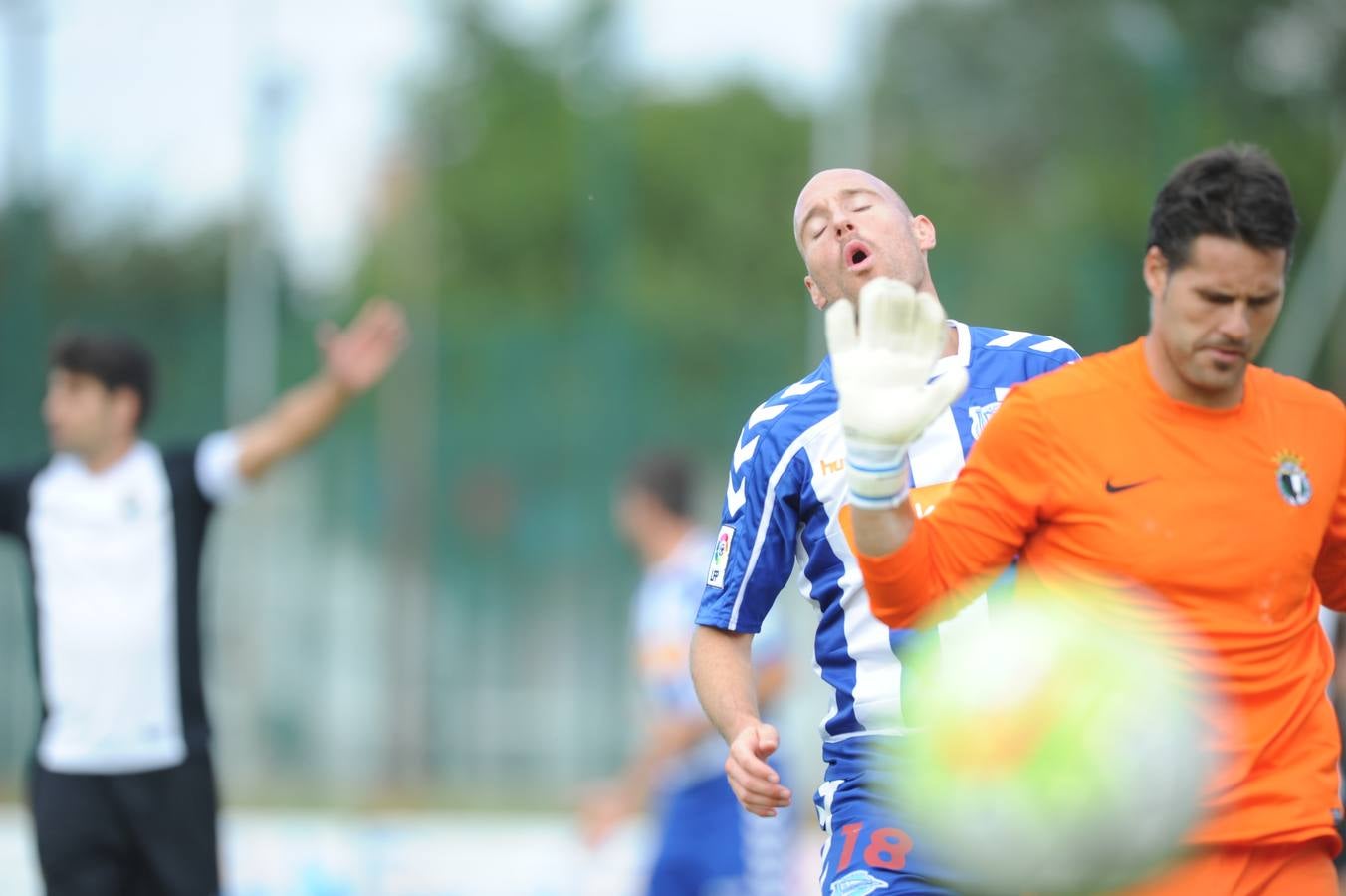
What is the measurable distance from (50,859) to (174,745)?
541 mm

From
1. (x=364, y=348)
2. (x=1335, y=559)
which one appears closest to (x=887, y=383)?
(x=1335, y=559)

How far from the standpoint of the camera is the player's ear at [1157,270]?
3.21 metres

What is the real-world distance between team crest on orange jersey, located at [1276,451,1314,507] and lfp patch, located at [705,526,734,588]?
3.97 ft

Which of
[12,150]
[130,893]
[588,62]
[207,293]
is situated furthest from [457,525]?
[588,62]

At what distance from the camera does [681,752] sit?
7.89 metres

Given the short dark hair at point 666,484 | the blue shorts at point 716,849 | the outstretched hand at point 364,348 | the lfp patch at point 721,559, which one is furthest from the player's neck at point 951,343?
the short dark hair at point 666,484

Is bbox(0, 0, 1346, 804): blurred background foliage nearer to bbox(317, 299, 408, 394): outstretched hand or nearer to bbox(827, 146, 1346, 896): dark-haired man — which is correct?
bbox(317, 299, 408, 394): outstretched hand

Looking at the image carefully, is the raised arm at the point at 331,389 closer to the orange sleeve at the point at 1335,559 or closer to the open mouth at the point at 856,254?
the open mouth at the point at 856,254

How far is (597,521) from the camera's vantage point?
1644 cm

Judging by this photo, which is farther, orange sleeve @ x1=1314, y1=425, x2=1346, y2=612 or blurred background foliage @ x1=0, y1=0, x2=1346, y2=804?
blurred background foliage @ x1=0, y1=0, x2=1346, y2=804

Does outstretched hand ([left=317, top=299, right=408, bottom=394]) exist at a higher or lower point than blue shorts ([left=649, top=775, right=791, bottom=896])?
higher

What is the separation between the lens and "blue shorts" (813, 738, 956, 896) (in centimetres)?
365

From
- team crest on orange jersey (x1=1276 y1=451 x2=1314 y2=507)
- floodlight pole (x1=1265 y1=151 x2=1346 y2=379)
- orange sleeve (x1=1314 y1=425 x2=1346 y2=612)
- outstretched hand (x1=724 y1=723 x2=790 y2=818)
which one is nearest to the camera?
team crest on orange jersey (x1=1276 y1=451 x2=1314 y2=507)

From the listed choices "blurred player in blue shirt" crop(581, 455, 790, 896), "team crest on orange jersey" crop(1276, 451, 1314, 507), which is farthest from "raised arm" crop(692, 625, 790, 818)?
"blurred player in blue shirt" crop(581, 455, 790, 896)
